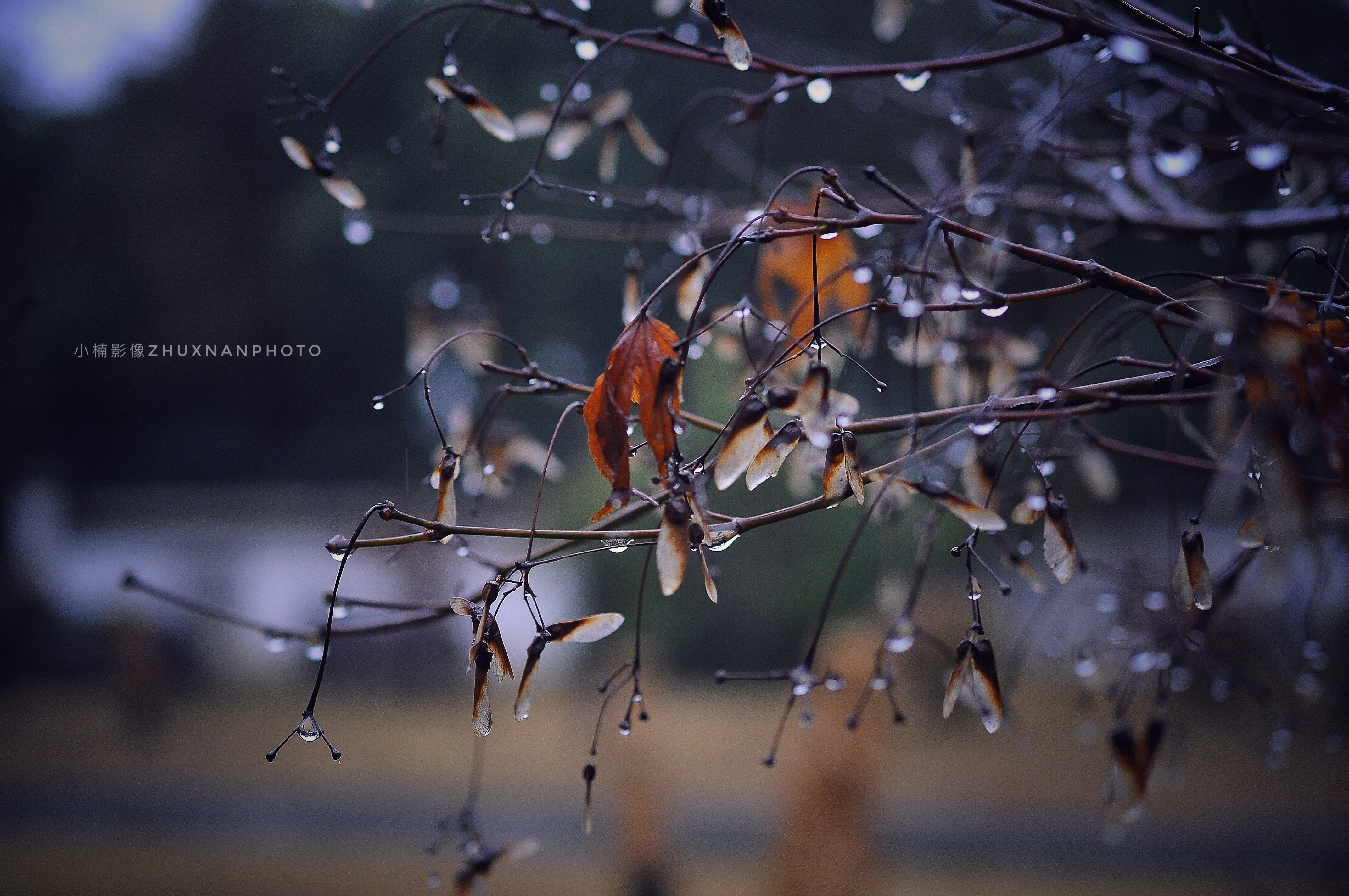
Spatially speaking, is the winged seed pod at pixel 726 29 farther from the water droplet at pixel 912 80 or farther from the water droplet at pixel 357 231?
the water droplet at pixel 357 231

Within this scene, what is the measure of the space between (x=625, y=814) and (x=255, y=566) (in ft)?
10.5

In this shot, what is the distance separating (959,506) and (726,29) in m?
0.31

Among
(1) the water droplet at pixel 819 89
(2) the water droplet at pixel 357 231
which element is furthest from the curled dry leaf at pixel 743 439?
(2) the water droplet at pixel 357 231

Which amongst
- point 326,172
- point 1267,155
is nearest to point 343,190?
point 326,172

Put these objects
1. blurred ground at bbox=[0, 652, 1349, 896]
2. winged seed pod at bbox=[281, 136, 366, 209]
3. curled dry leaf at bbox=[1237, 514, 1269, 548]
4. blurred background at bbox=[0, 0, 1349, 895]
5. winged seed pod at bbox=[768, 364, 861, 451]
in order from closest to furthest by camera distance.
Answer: winged seed pod at bbox=[768, 364, 861, 451] → curled dry leaf at bbox=[1237, 514, 1269, 548] → winged seed pod at bbox=[281, 136, 366, 209] → blurred background at bbox=[0, 0, 1349, 895] → blurred ground at bbox=[0, 652, 1349, 896]

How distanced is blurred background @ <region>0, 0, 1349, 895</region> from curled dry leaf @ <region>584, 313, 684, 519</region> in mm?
900

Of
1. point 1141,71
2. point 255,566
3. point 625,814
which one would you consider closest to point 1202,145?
point 1141,71

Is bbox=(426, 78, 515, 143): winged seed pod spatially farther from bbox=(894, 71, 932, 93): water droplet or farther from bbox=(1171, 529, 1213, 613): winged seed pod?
bbox=(1171, 529, 1213, 613): winged seed pod

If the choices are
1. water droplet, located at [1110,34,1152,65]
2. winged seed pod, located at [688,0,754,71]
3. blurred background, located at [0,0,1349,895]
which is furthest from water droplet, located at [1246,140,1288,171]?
blurred background, located at [0,0,1349,895]

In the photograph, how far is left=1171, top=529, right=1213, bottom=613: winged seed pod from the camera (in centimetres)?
44

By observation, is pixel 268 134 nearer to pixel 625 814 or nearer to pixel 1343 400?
pixel 625 814

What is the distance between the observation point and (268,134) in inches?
137

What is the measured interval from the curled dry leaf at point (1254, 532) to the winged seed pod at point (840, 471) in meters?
0.25

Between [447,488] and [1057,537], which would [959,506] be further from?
[447,488]
